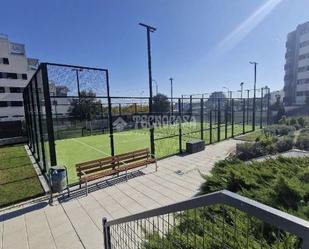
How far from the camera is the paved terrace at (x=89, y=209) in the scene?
4.27m

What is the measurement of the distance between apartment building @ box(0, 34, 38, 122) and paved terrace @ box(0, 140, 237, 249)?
3035 centimetres

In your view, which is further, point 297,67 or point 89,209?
point 297,67

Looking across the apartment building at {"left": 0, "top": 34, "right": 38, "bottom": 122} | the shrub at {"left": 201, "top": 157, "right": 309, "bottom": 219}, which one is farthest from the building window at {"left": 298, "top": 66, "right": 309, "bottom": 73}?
the apartment building at {"left": 0, "top": 34, "right": 38, "bottom": 122}

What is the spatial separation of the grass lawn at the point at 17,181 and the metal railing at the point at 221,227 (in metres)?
4.27

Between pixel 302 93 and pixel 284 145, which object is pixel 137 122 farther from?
pixel 302 93

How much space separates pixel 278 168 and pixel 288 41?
56710 mm

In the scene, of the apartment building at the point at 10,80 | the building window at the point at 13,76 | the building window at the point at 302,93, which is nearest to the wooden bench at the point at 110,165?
the apartment building at the point at 10,80

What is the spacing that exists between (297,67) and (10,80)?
55.9 metres

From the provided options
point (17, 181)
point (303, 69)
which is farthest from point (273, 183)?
point (303, 69)

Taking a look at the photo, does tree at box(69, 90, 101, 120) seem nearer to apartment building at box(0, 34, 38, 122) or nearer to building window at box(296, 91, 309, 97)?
→ apartment building at box(0, 34, 38, 122)

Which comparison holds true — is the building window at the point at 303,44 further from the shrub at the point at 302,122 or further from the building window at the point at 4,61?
the building window at the point at 4,61

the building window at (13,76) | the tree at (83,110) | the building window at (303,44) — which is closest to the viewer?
the tree at (83,110)

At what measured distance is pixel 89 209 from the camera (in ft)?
17.8

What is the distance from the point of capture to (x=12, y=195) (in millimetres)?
6320
